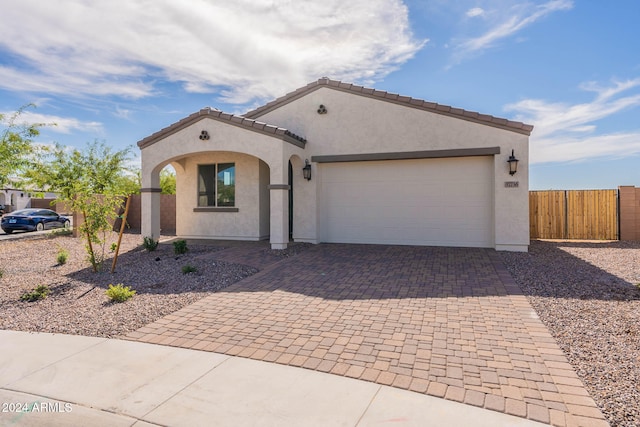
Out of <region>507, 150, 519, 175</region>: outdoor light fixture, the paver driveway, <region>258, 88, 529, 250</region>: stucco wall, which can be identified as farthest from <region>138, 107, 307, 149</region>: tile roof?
<region>507, 150, 519, 175</region>: outdoor light fixture

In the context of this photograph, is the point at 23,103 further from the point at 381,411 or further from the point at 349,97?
the point at 381,411

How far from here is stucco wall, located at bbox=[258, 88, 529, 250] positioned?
11234 millimetres

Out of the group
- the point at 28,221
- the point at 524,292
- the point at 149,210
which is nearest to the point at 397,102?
the point at 524,292

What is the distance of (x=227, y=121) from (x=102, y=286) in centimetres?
626

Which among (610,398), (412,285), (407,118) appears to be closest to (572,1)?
(407,118)

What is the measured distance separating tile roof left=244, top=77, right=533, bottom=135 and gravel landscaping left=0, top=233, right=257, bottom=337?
5.61 m

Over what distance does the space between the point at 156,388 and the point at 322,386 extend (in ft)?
5.14

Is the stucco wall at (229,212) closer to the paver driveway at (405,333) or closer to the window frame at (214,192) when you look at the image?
the window frame at (214,192)

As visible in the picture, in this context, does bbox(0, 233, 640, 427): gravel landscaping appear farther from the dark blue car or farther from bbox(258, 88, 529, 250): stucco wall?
the dark blue car

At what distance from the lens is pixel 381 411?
3100 millimetres

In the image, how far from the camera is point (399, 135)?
1228 centimetres

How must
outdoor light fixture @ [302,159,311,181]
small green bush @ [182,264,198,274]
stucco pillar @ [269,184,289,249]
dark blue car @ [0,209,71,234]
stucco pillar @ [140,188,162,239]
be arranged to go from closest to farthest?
small green bush @ [182,264,198,274]
stucco pillar @ [269,184,289,249]
stucco pillar @ [140,188,162,239]
outdoor light fixture @ [302,159,311,181]
dark blue car @ [0,209,71,234]

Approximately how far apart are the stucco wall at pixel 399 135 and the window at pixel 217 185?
234 centimetres

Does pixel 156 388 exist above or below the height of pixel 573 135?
below
